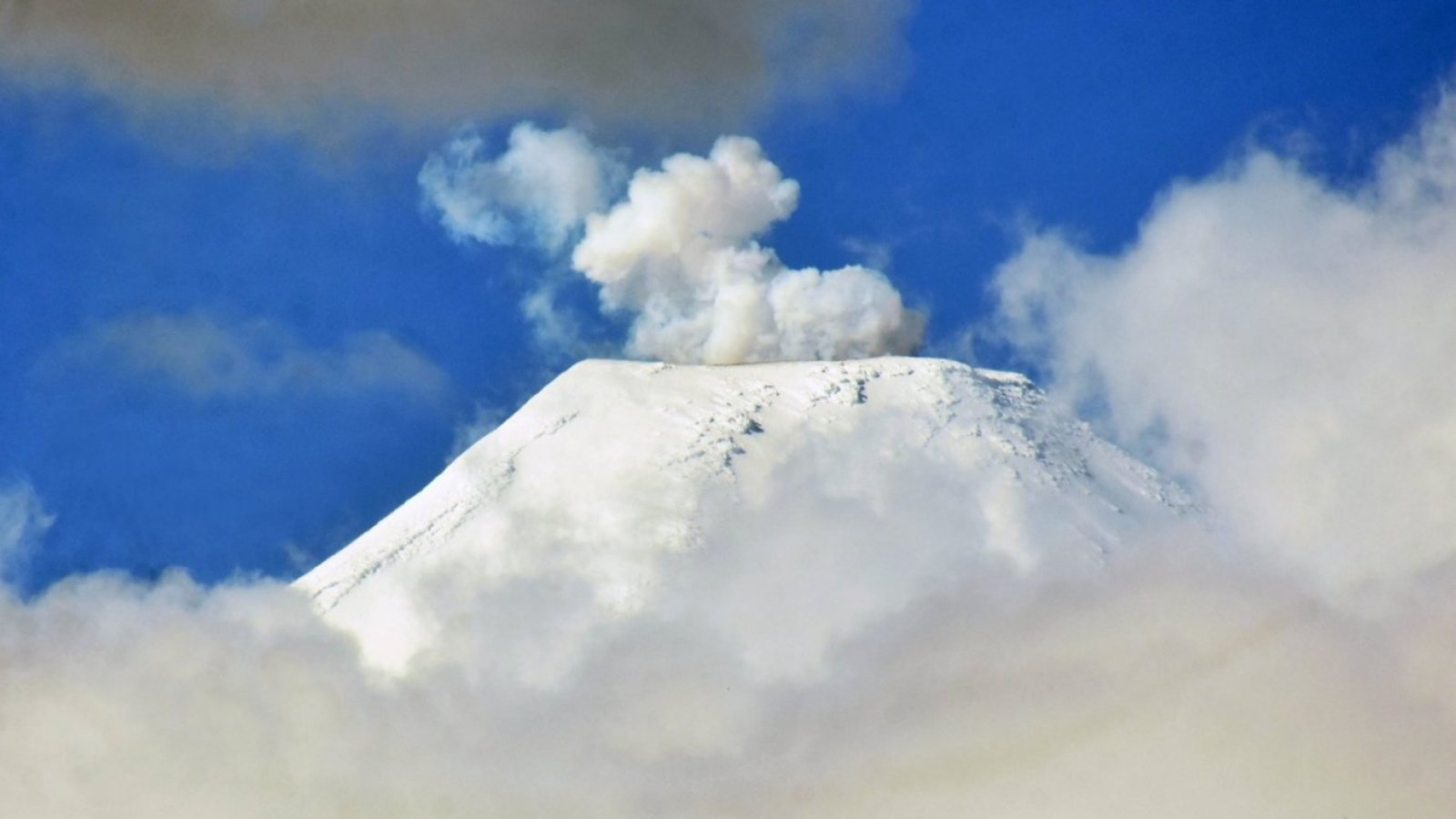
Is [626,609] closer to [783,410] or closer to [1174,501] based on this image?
[783,410]

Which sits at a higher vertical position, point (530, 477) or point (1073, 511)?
point (530, 477)

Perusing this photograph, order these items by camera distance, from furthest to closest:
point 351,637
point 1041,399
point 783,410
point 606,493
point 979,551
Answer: point 1041,399
point 783,410
point 606,493
point 979,551
point 351,637

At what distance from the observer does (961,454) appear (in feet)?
329

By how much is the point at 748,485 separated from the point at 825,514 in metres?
5.05

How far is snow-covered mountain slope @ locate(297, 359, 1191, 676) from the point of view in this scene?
280 ft

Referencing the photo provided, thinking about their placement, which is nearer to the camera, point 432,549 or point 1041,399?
point 432,549

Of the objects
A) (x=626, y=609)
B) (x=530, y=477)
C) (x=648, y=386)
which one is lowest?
(x=626, y=609)

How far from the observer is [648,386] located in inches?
4262

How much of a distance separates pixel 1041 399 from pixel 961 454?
43.5 ft

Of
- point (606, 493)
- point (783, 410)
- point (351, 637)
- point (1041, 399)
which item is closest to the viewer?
point (351, 637)

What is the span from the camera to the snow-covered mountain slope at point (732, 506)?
85.3 m

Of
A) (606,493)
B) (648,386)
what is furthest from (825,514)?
(648,386)

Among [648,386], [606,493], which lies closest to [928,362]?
[648,386]

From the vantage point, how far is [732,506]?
94000 mm
